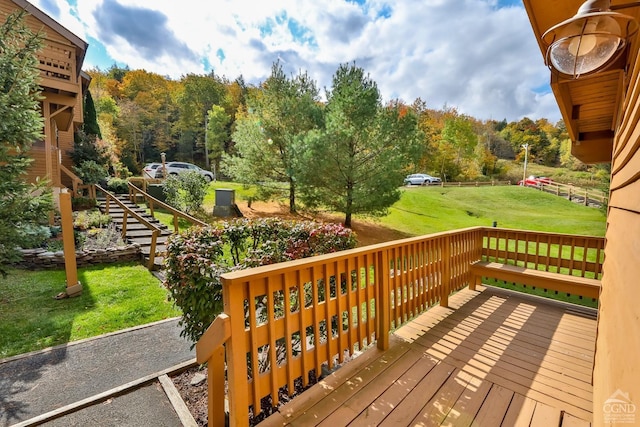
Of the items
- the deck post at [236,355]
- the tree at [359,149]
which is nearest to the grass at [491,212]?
the tree at [359,149]

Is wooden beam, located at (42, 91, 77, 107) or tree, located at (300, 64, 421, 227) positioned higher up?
wooden beam, located at (42, 91, 77, 107)

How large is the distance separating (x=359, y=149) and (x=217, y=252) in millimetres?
8115

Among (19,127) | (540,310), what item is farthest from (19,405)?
(540,310)

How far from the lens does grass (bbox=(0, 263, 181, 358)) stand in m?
3.64

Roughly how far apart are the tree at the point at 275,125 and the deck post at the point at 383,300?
9245 millimetres

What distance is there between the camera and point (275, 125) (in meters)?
12.0

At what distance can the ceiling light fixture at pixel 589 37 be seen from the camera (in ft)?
4.36

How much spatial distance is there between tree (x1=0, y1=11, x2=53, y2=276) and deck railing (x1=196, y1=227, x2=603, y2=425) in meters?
4.82

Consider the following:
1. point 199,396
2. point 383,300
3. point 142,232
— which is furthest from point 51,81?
point 383,300

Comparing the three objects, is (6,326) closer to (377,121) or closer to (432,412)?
(432,412)

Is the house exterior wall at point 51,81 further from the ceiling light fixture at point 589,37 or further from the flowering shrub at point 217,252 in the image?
the ceiling light fixture at point 589,37

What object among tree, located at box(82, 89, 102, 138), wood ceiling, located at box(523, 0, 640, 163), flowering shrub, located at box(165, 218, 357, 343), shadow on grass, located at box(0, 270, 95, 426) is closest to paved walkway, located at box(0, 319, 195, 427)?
shadow on grass, located at box(0, 270, 95, 426)

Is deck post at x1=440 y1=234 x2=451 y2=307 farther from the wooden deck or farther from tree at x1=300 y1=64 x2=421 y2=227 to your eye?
tree at x1=300 y1=64 x2=421 y2=227

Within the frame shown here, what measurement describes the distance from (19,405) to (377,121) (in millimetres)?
9990
